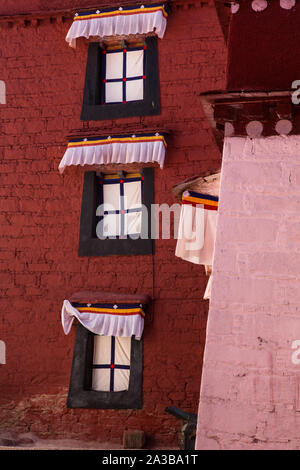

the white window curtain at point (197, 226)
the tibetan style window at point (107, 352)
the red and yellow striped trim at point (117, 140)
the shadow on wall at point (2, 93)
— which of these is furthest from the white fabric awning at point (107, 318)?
the shadow on wall at point (2, 93)

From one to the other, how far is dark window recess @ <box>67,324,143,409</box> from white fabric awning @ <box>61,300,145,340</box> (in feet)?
0.96

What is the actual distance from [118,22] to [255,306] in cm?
804

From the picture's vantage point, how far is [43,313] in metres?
10.5

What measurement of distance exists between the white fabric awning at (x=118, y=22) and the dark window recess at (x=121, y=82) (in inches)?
14.4

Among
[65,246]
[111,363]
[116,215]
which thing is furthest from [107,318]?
[116,215]

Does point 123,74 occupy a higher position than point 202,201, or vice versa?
point 123,74

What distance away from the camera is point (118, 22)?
11.0 meters

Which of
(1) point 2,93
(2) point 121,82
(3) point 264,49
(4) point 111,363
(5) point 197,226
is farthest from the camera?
(1) point 2,93

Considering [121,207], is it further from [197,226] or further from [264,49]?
[264,49]

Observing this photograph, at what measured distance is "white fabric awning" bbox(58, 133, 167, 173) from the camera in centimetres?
1034

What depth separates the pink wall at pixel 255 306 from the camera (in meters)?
4.14

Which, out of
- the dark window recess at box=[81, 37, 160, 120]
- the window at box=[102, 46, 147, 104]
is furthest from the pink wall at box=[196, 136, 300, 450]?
the window at box=[102, 46, 147, 104]

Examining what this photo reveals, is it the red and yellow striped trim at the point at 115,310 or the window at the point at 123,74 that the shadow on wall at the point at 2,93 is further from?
the red and yellow striped trim at the point at 115,310
